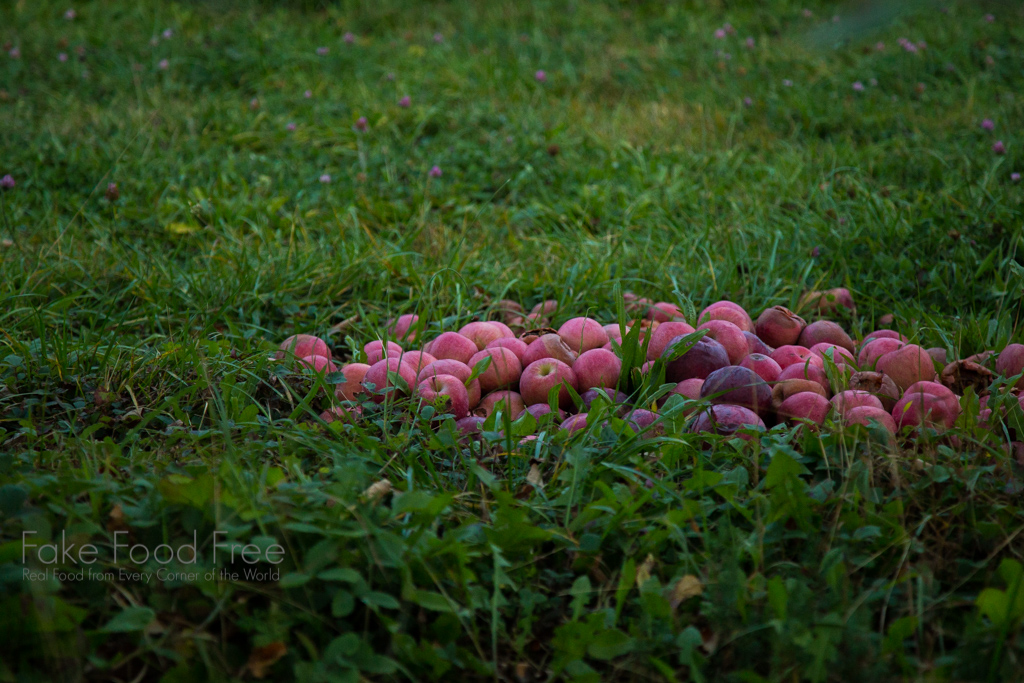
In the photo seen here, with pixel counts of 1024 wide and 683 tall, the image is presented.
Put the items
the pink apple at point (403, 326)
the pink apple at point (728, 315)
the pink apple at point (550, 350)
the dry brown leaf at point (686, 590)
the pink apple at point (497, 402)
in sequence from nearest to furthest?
the dry brown leaf at point (686, 590), the pink apple at point (497, 402), the pink apple at point (550, 350), the pink apple at point (728, 315), the pink apple at point (403, 326)

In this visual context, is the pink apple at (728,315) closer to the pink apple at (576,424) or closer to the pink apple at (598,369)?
the pink apple at (598,369)

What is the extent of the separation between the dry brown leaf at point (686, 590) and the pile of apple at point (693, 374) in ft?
1.65

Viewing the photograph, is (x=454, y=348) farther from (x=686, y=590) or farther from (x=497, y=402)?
(x=686, y=590)

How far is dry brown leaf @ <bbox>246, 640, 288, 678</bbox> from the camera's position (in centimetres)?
114

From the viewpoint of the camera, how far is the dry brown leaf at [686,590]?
132 centimetres

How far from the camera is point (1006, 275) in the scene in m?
2.88

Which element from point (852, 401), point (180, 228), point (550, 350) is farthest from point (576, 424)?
point (180, 228)

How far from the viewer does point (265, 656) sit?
3.77 ft

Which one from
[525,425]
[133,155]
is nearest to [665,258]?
[525,425]

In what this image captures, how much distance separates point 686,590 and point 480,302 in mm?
1789

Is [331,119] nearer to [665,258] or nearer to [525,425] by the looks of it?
[665,258]

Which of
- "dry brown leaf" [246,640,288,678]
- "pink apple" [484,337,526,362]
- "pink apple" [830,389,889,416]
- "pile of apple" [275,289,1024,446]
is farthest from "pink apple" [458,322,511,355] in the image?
"dry brown leaf" [246,640,288,678]

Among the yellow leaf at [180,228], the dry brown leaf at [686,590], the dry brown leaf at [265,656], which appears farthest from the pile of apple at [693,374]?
the yellow leaf at [180,228]

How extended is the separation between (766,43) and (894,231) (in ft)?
13.4
